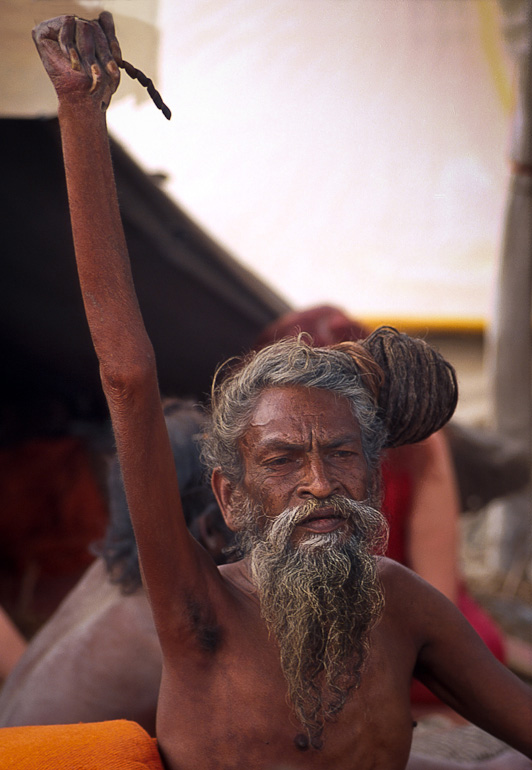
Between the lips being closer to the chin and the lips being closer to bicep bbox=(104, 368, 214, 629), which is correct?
the chin

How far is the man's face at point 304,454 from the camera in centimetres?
129

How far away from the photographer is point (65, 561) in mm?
4844

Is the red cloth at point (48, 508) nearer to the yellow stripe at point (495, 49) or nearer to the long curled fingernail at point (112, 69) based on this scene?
the yellow stripe at point (495, 49)

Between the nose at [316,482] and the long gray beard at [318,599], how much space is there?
0.02 m

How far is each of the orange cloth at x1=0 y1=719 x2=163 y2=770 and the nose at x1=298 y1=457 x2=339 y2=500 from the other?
0.58 meters

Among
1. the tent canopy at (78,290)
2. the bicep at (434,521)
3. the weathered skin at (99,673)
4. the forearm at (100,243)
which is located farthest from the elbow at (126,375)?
the bicep at (434,521)

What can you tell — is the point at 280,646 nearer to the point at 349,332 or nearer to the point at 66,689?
the point at 66,689

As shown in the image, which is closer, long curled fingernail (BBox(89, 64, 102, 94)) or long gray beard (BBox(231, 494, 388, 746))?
long curled fingernail (BBox(89, 64, 102, 94))

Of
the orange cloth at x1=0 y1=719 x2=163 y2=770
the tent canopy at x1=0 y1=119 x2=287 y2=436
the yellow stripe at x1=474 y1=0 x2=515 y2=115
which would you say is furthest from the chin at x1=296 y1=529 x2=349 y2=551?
the yellow stripe at x1=474 y1=0 x2=515 y2=115

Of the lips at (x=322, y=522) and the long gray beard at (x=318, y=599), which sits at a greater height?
the lips at (x=322, y=522)

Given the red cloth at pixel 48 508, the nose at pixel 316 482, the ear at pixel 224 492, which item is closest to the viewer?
the nose at pixel 316 482

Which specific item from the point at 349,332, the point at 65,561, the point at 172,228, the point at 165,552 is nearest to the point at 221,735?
the point at 165,552

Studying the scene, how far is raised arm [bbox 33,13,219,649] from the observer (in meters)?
1.15

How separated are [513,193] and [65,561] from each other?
3.74m
